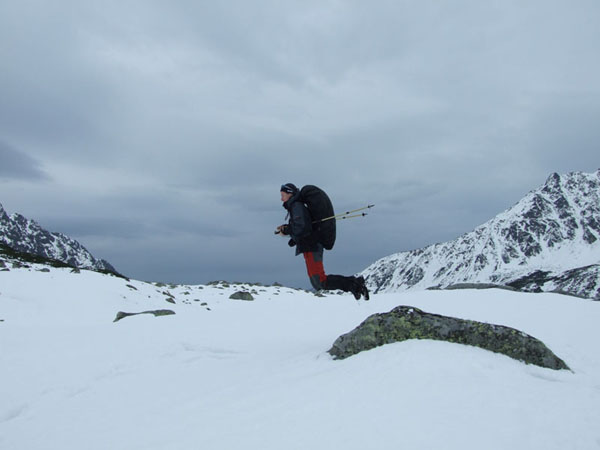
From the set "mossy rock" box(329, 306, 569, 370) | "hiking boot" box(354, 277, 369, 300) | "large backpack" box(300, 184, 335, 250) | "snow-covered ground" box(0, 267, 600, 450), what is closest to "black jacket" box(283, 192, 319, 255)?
"large backpack" box(300, 184, 335, 250)

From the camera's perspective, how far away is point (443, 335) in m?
7.14

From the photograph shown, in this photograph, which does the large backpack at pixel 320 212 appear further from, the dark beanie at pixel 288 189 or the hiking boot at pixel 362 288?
the hiking boot at pixel 362 288

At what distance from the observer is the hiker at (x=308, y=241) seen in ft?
32.7

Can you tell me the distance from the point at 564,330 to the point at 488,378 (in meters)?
9.36

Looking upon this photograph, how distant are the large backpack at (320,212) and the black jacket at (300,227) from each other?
138 millimetres

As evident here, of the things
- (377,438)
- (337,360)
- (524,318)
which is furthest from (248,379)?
(524,318)

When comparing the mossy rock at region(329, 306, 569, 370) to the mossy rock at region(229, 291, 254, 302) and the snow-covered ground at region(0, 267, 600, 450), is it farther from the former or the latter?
the mossy rock at region(229, 291, 254, 302)

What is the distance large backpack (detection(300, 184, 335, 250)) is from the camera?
33.4ft

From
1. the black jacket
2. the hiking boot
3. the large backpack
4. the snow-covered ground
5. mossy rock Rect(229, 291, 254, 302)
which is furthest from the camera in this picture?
mossy rock Rect(229, 291, 254, 302)

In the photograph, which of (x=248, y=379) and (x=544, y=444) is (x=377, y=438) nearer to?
(x=544, y=444)

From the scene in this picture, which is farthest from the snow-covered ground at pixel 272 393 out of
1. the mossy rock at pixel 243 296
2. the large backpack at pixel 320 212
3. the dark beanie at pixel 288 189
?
the mossy rock at pixel 243 296

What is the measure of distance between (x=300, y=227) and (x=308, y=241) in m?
0.61

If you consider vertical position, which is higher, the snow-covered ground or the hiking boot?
the hiking boot

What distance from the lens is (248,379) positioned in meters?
6.69
